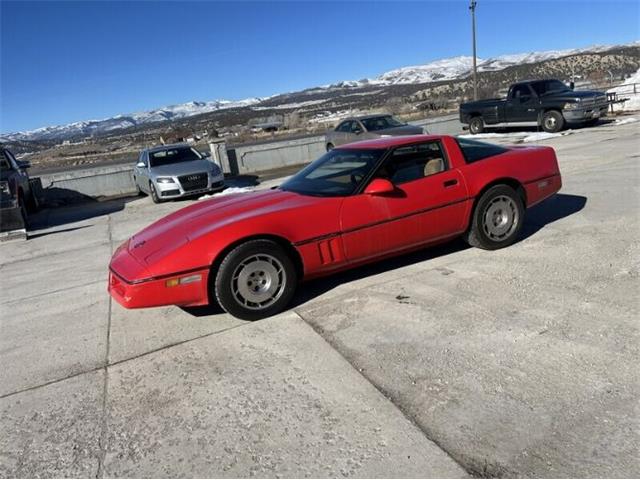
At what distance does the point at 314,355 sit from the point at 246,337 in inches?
25.3

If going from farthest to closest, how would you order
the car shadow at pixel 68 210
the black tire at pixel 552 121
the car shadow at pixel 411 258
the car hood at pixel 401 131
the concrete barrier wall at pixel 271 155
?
the concrete barrier wall at pixel 271 155 < the black tire at pixel 552 121 < the car hood at pixel 401 131 < the car shadow at pixel 68 210 < the car shadow at pixel 411 258

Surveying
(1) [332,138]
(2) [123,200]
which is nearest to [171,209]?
(2) [123,200]

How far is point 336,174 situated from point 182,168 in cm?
877

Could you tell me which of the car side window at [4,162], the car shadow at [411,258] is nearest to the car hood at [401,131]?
the car shadow at [411,258]

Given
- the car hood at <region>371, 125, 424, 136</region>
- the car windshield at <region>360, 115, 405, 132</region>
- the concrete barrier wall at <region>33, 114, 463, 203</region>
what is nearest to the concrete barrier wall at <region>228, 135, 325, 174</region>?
the concrete barrier wall at <region>33, 114, 463, 203</region>

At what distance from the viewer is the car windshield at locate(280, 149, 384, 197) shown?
4.64 meters

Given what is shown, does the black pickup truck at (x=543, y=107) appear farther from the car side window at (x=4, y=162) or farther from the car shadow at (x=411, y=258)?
the car side window at (x=4, y=162)

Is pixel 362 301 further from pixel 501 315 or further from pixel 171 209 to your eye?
pixel 171 209

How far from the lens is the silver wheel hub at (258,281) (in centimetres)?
404

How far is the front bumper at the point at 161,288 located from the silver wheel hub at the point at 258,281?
0.25 meters

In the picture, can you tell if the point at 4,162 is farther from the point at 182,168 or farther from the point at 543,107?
the point at 543,107

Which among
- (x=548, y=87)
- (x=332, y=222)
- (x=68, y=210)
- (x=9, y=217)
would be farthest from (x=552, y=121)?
(x=9, y=217)

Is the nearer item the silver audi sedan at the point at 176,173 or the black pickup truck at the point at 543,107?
the silver audi sedan at the point at 176,173

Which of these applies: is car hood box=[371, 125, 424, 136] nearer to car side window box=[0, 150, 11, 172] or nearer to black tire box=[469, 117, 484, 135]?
black tire box=[469, 117, 484, 135]
